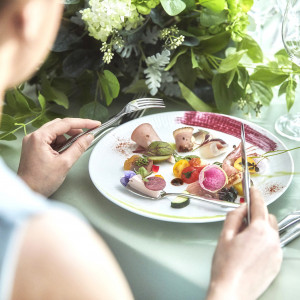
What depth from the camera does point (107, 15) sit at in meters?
Answer: 1.16

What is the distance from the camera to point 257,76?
1288mm

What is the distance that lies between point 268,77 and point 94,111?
1.41 ft

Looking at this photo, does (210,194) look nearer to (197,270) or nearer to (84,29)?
(197,270)

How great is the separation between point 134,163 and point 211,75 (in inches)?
16.2

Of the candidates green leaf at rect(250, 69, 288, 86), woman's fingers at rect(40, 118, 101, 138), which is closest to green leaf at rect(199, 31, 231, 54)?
green leaf at rect(250, 69, 288, 86)

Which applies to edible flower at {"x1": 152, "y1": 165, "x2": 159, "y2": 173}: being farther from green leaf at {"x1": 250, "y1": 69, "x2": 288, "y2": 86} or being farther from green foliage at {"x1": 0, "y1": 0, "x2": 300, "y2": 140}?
green leaf at {"x1": 250, "y1": 69, "x2": 288, "y2": 86}

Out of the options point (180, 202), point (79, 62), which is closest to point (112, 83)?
point (79, 62)

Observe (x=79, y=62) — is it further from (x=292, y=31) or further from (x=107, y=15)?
(x=292, y=31)

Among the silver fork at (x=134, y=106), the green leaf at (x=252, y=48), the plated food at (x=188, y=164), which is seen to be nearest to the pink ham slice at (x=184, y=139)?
the plated food at (x=188, y=164)

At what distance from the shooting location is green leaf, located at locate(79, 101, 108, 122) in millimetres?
1316

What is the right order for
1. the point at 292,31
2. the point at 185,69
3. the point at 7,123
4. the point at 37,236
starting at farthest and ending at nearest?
the point at 185,69, the point at 7,123, the point at 292,31, the point at 37,236

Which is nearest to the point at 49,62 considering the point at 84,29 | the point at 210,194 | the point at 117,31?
the point at 84,29

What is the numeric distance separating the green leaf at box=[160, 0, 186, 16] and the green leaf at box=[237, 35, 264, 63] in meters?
0.22

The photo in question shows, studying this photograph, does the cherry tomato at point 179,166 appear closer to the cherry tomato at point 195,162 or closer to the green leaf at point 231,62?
the cherry tomato at point 195,162
